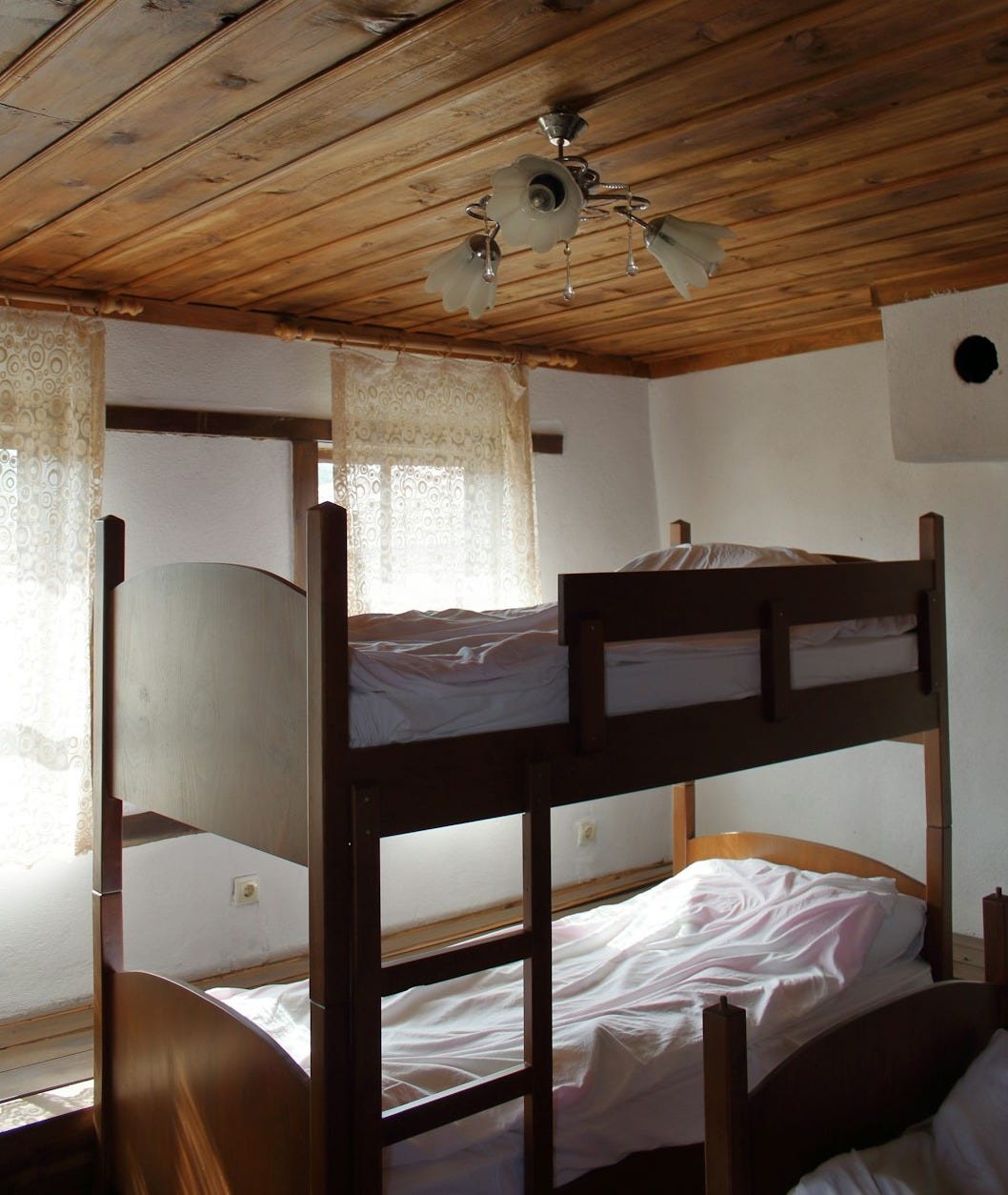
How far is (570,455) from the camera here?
4.58 metres

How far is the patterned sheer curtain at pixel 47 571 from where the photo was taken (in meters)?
3.17

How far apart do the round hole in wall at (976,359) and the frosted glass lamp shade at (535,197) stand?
1.92 meters

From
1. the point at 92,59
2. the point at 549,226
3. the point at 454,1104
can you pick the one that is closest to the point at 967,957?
the point at 454,1104

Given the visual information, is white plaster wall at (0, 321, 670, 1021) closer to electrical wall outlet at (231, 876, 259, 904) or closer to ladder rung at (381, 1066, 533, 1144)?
electrical wall outlet at (231, 876, 259, 904)

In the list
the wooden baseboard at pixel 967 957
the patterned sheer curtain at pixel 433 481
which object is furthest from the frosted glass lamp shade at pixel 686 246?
the wooden baseboard at pixel 967 957

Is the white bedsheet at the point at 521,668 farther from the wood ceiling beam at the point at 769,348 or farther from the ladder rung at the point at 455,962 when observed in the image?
the wood ceiling beam at the point at 769,348

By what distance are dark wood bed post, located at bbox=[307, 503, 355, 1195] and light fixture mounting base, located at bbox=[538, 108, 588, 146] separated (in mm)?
842

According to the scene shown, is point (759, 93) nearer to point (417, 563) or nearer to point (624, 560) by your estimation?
point (417, 563)

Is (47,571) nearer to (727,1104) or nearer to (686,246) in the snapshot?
(686,246)

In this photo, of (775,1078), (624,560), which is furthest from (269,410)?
(775,1078)

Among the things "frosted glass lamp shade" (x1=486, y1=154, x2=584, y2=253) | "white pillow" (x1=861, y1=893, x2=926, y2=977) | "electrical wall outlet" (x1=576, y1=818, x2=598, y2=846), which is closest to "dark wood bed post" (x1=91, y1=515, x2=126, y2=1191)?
"frosted glass lamp shade" (x1=486, y1=154, x2=584, y2=253)

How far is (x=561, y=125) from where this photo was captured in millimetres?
2066

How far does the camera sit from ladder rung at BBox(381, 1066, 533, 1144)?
1.83 meters

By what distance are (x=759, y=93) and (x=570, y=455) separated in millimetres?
2600
